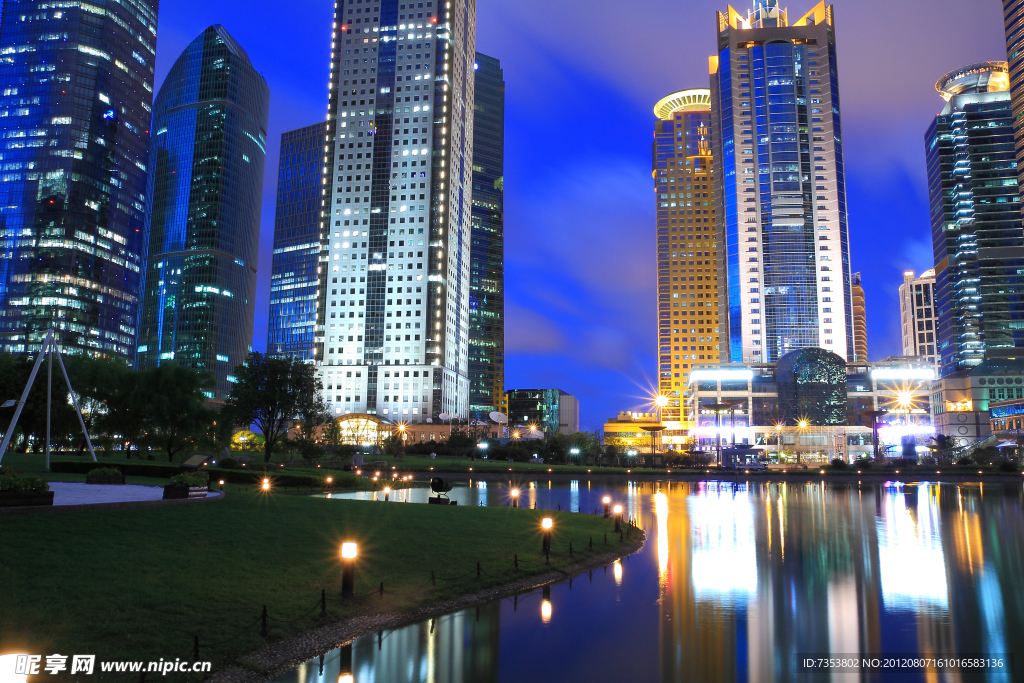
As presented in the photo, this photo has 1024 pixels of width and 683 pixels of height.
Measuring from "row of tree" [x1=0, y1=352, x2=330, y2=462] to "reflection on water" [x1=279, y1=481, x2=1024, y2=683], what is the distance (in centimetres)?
5042

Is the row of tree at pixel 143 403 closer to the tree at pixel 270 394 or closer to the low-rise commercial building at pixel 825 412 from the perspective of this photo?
the tree at pixel 270 394

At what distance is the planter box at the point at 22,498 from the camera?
2191 cm

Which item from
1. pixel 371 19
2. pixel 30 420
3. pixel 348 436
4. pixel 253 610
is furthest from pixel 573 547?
pixel 371 19

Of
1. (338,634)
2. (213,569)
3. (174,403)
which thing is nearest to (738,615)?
(338,634)

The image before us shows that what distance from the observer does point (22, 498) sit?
73.5 ft

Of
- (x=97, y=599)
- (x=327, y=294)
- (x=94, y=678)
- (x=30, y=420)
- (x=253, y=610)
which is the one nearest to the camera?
(x=94, y=678)

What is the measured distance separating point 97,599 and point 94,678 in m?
3.67

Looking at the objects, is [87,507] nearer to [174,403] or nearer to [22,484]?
[22,484]

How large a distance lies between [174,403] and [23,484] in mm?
45436

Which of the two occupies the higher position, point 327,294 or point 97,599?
point 327,294

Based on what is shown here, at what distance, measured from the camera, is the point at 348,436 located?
15638 cm

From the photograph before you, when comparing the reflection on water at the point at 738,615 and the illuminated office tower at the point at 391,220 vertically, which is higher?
the illuminated office tower at the point at 391,220

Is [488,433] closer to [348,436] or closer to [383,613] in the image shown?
[348,436]

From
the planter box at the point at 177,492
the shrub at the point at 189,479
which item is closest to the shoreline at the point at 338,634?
the planter box at the point at 177,492
